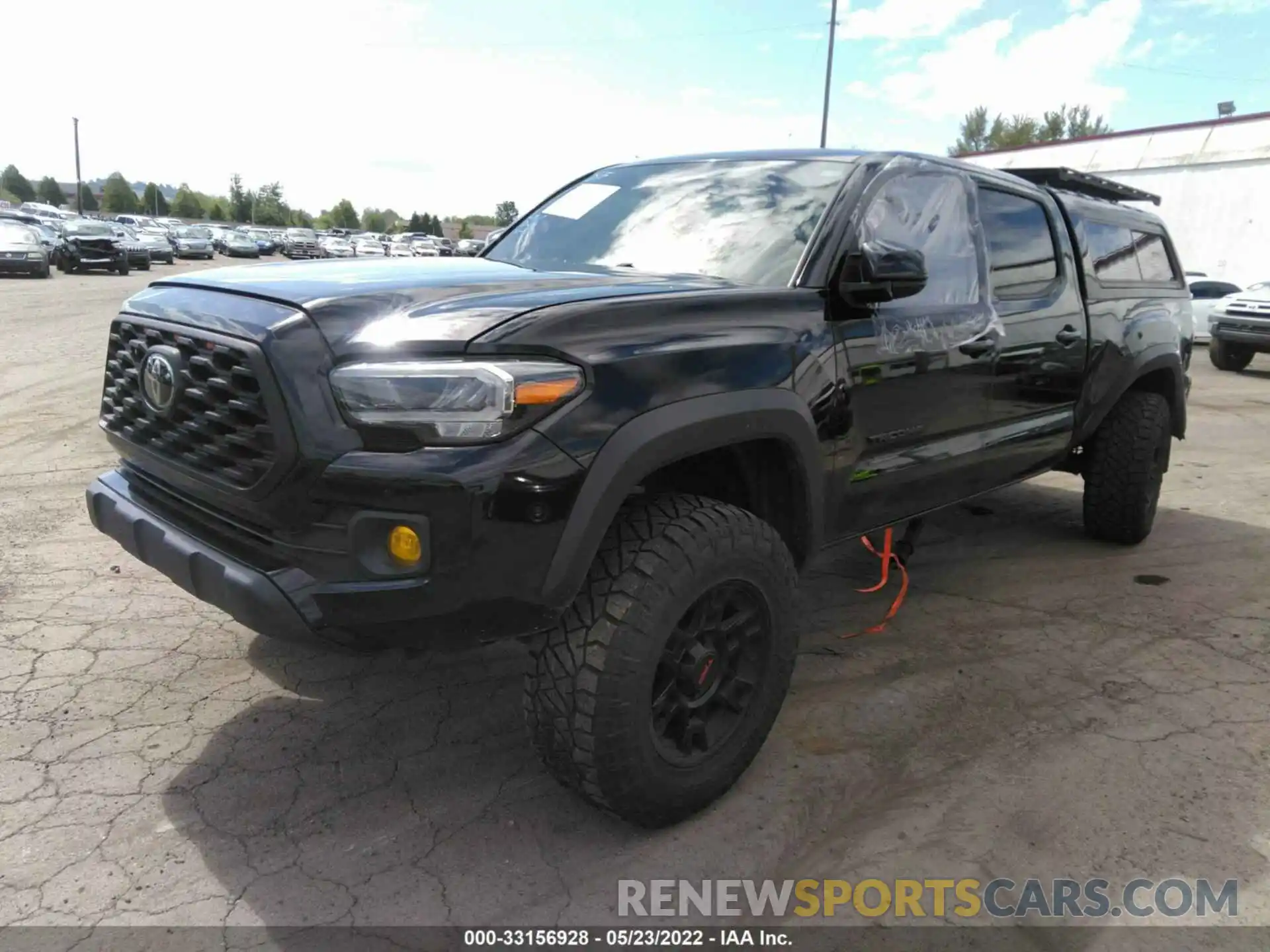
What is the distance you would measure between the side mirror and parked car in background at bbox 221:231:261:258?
142 feet

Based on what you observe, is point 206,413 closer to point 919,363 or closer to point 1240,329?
point 919,363

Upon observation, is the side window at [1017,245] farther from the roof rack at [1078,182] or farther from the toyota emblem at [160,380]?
the toyota emblem at [160,380]

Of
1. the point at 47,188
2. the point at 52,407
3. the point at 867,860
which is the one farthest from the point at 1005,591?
the point at 47,188

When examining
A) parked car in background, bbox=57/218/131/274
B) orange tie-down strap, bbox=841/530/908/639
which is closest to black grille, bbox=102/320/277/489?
orange tie-down strap, bbox=841/530/908/639

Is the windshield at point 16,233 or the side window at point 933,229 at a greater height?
the windshield at point 16,233

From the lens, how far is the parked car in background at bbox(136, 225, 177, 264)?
3447 centimetres

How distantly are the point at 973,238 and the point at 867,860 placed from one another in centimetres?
242

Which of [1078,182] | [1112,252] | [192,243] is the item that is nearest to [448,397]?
[1112,252]

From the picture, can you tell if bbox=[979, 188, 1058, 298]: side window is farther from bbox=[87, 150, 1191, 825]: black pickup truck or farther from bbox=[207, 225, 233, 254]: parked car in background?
bbox=[207, 225, 233, 254]: parked car in background

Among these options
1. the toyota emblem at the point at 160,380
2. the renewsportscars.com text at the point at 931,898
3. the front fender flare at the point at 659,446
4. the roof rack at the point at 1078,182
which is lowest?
the renewsportscars.com text at the point at 931,898

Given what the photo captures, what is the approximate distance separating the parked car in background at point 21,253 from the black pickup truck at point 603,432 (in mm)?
22171

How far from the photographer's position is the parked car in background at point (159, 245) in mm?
34469

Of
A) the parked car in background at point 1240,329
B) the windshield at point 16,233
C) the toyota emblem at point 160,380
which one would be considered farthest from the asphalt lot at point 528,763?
the windshield at point 16,233

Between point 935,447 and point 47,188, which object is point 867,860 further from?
point 47,188
